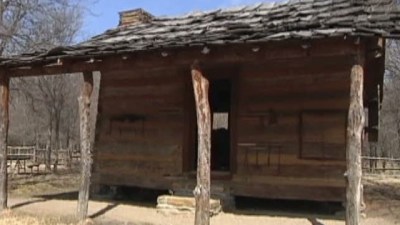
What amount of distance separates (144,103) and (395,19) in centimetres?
798

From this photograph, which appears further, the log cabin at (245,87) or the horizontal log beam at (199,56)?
the log cabin at (245,87)

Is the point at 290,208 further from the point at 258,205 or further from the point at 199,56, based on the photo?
the point at 199,56

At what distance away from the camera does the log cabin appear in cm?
994

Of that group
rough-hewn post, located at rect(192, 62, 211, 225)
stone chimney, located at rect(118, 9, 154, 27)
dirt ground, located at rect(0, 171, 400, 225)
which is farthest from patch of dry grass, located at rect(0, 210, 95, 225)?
stone chimney, located at rect(118, 9, 154, 27)

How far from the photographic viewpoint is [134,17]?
18.3m

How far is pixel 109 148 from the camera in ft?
52.3

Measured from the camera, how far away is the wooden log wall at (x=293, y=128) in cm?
1249

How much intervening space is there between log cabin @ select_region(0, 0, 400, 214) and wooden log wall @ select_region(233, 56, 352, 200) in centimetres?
3

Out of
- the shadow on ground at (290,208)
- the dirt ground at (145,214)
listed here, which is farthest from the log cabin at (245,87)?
the dirt ground at (145,214)

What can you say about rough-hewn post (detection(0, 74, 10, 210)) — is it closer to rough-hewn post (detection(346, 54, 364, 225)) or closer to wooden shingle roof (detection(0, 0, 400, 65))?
wooden shingle roof (detection(0, 0, 400, 65))

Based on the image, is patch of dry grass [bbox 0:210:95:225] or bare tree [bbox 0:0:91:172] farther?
bare tree [bbox 0:0:91:172]

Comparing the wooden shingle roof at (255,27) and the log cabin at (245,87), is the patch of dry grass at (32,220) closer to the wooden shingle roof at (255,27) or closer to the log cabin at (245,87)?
the log cabin at (245,87)

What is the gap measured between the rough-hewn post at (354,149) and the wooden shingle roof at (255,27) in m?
0.85

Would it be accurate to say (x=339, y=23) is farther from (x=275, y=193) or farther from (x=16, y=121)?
(x=16, y=121)
